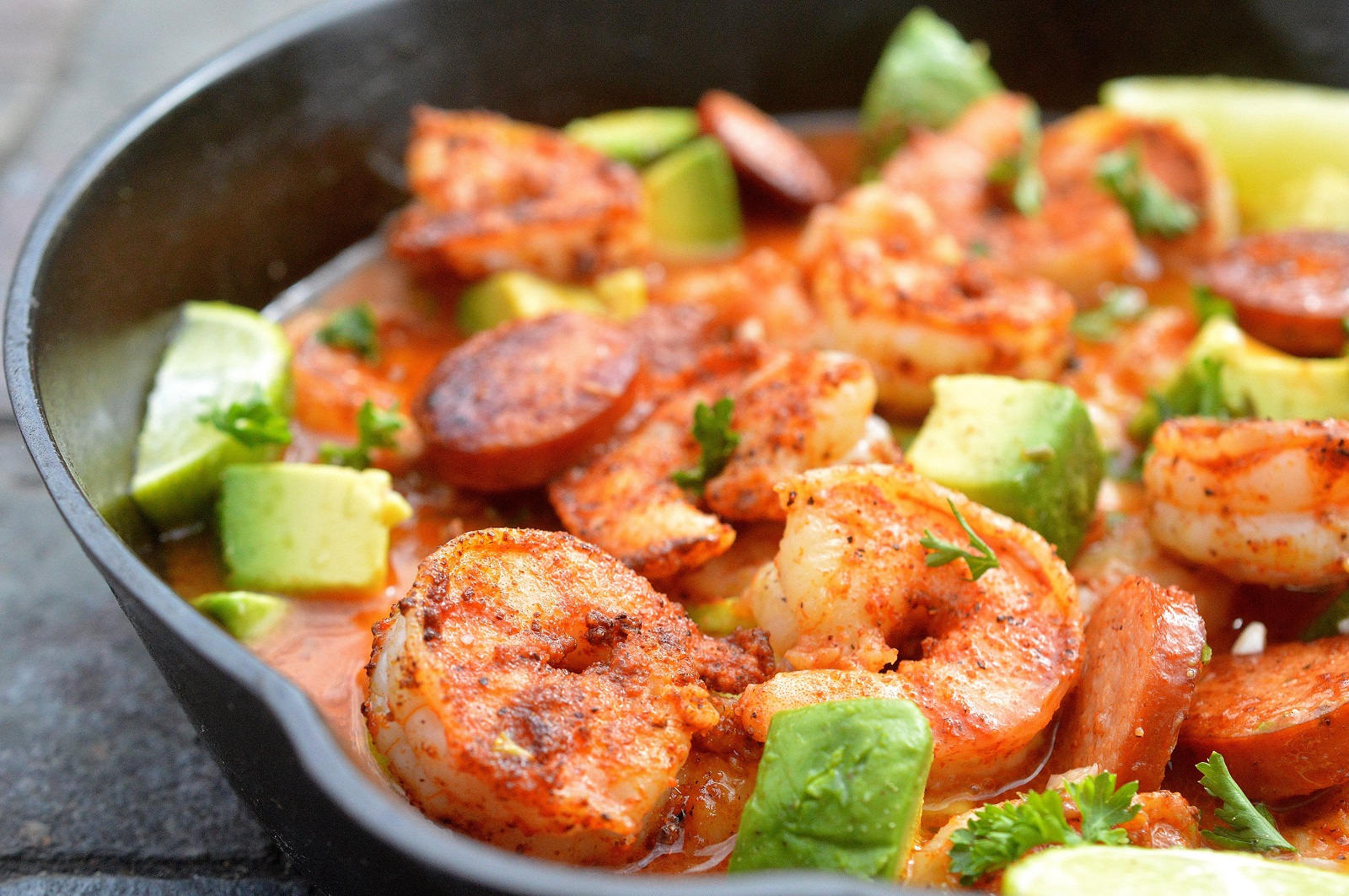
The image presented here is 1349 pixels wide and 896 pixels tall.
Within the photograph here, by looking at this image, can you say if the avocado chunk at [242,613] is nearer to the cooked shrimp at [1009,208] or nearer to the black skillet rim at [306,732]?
the black skillet rim at [306,732]

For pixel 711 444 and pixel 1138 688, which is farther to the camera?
pixel 711 444

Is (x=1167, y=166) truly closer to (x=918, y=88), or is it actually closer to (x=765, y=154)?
(x=918, y=88)

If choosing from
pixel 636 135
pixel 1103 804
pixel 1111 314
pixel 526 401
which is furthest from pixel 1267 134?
pixel 1103 804

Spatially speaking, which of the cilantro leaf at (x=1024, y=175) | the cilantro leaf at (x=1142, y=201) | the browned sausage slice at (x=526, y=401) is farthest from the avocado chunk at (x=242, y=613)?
the cilantro leaf at (x=1142, y=201)

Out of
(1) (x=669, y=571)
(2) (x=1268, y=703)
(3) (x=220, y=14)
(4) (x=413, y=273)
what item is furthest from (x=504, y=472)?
(3) (x=220, y=14)

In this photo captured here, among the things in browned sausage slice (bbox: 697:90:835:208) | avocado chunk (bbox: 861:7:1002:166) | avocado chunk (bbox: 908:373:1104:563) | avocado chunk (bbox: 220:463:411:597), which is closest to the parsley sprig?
avocado chunk (bbox: 908:373:1104:563)

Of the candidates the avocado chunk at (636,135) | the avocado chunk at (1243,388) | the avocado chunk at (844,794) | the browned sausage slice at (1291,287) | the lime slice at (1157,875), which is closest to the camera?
the lime slice at (1157,875)
